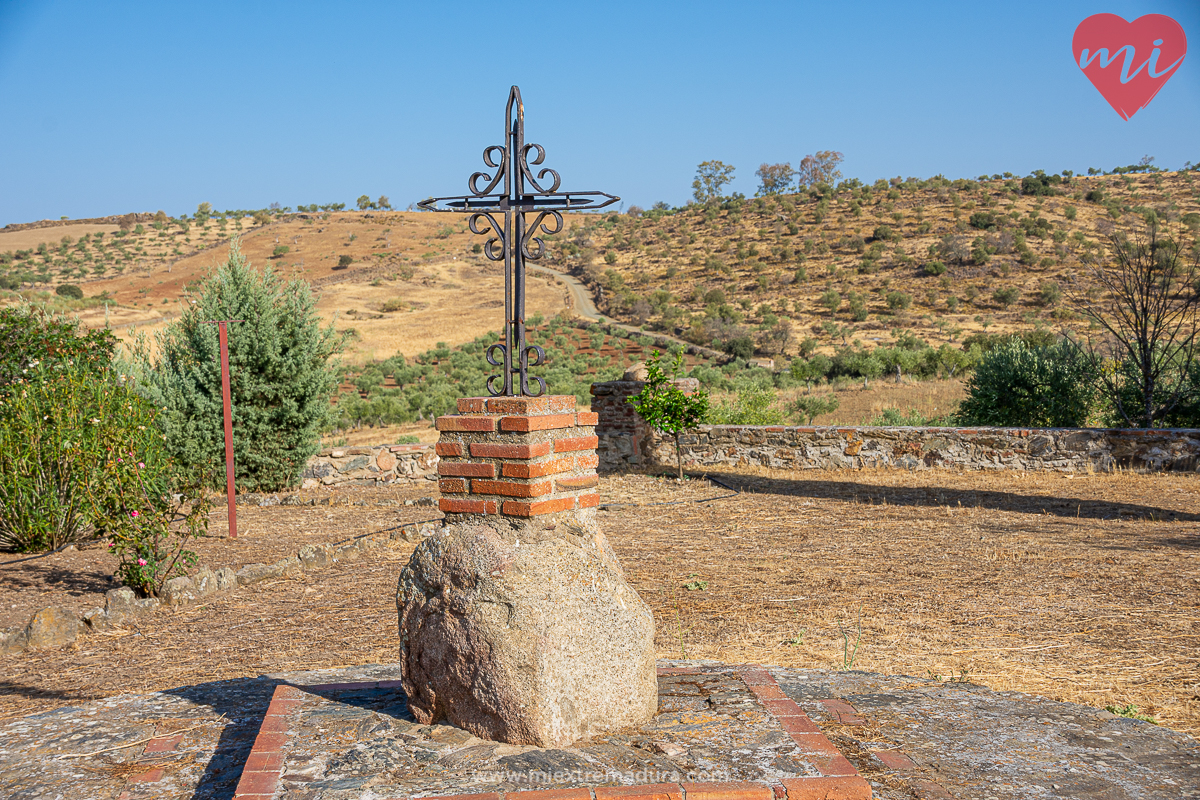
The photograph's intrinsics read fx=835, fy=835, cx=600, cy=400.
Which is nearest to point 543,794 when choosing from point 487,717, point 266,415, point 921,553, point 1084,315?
point 487,717

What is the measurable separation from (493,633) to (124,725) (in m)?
1.84

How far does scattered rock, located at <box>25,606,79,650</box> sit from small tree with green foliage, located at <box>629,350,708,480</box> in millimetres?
7721

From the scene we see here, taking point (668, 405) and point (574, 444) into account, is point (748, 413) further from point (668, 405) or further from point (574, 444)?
point (574, 444)

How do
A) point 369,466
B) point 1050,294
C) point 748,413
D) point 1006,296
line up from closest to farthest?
point 369,466 < point 748,413 < point 1050,294 < point 1006,296

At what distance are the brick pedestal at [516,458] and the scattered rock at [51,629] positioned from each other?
3560 mm

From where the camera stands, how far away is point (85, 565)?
7.36 metres

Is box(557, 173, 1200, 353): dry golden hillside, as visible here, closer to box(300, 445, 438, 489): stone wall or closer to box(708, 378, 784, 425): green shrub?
box(708, 378, 784, 425): green shrub

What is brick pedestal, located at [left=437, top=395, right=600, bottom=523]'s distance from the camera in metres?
3.16

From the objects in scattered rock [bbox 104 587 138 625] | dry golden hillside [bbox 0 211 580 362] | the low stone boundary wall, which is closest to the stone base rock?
scattered rock [bbox 104 587 138 625]

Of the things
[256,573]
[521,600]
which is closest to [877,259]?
[256,573]

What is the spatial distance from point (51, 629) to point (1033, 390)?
43.2 ft

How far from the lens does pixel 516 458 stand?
317 cm

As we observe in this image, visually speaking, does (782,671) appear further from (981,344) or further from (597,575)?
(981,344)

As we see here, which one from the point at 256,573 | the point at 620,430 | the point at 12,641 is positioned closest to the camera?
the point at 12,641
